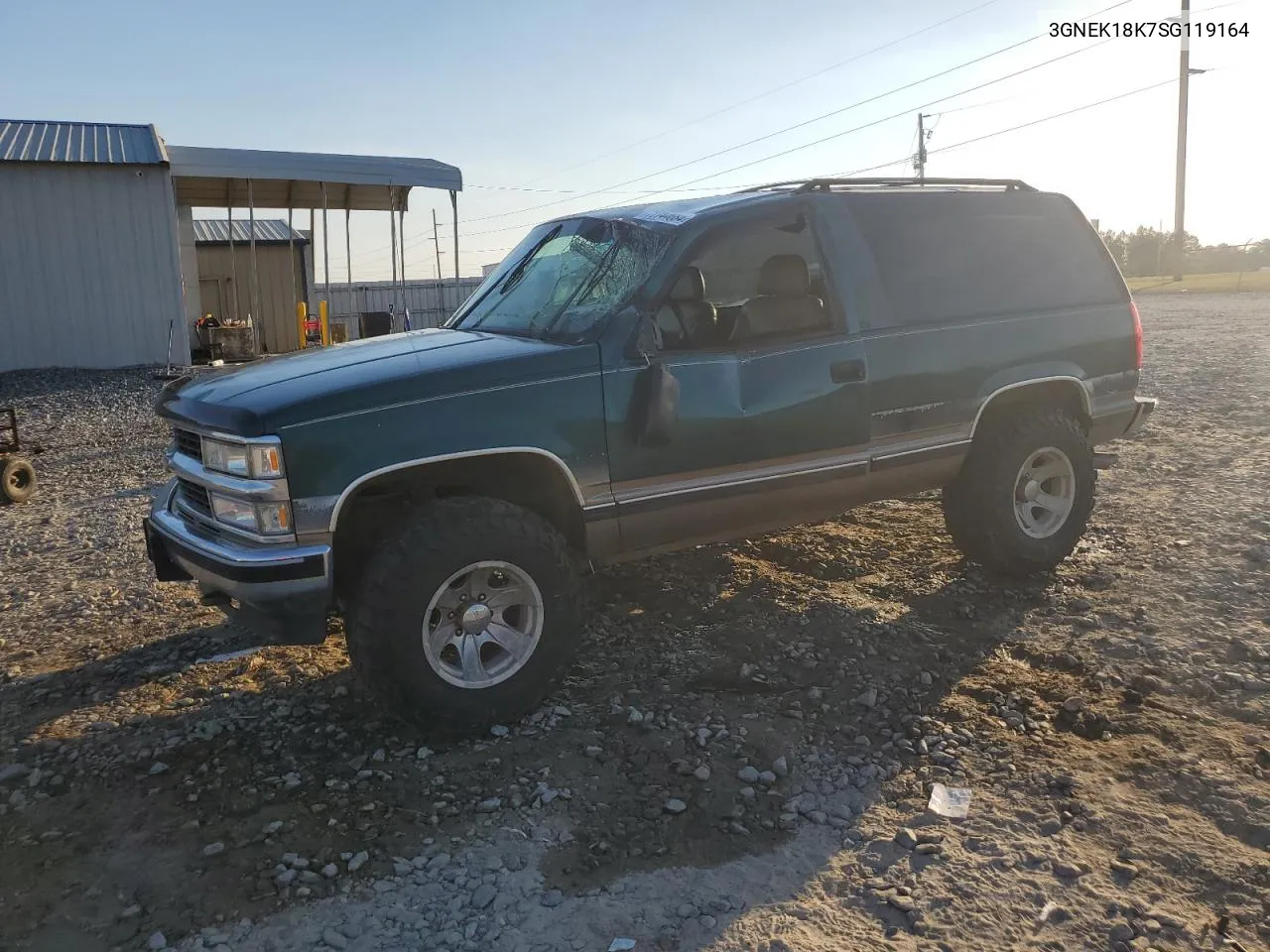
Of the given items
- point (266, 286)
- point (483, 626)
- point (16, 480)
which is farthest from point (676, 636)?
point (266, 286)

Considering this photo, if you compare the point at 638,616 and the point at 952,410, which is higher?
the point at 952,410

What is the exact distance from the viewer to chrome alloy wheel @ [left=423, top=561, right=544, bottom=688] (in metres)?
3.68

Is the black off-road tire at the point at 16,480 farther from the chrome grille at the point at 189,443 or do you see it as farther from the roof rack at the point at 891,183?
the roof rack at the point at 891,183

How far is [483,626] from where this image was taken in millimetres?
3768

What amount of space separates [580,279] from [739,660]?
6.26ft

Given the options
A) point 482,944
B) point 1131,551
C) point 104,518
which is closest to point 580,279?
point 482,944

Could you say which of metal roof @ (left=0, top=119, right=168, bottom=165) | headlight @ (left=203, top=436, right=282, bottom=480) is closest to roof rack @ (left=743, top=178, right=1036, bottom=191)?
headlight @ (left=203, top=436, right=282, bottom=480)

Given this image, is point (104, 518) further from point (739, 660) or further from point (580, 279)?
point (739, 660)

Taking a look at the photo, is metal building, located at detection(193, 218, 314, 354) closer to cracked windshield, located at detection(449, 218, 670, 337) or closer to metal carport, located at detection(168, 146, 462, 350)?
metal carport, located at detection(168, 146, 462, 350)

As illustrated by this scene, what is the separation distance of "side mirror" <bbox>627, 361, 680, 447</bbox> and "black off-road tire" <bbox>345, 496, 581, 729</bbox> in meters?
0.55

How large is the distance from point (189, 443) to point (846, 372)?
2892mm

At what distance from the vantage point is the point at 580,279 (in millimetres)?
4453

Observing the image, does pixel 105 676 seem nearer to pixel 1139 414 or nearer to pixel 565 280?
pixel 565 280

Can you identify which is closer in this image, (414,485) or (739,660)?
(414,485)
